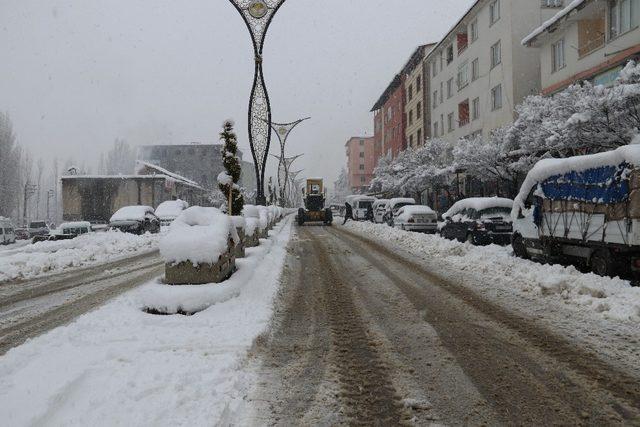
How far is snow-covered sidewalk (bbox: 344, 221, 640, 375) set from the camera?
17.9 ft

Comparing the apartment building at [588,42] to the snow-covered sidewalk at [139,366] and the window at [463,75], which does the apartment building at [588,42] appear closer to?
the window at [463,75]

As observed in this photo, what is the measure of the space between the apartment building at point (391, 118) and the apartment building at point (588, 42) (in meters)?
26.5

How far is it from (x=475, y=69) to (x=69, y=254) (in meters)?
28.3

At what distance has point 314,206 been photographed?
127 ft

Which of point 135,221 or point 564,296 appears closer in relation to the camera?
point 564,296

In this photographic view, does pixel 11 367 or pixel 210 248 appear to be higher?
pixel 210 248

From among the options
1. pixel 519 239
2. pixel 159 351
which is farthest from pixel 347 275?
pixel 159 351

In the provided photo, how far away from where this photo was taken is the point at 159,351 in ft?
15.9

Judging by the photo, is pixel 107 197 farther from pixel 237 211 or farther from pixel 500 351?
pixel 500 351

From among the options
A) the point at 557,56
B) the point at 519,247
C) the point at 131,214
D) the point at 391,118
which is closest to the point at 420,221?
the point at 519,247

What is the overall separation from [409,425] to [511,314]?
3971 mm

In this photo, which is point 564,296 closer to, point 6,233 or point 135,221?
point 135,221

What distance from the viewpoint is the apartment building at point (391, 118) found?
55.8 meters

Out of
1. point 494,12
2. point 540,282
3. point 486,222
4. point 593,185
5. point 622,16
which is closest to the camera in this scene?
point 540,282
